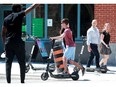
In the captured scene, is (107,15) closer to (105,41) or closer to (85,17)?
(85,17)

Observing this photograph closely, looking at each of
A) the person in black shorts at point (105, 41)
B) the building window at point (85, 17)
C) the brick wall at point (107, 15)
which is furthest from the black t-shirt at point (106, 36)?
the building window at point (85, 17)

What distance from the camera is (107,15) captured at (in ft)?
52.2

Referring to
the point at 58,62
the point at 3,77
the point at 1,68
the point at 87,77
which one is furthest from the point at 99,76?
the point at 1,68

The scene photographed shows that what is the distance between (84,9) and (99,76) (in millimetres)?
4888

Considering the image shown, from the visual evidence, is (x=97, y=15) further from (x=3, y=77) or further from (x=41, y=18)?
(x=3, y=77)

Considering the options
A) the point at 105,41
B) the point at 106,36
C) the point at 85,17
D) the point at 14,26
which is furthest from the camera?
the point at 85,17

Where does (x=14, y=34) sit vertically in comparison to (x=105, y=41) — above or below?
above

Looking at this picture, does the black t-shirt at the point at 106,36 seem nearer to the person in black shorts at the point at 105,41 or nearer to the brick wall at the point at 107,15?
the person in black shorts at the point at 105,41

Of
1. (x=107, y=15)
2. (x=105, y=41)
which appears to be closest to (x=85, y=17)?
(x=107, y=15)

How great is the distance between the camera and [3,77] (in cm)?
1212

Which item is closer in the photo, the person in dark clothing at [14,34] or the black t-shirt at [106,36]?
the person in dark clothing at [14,34]

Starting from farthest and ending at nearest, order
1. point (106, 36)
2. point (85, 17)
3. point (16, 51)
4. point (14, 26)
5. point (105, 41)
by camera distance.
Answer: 1. point (85, 17)
2. point (105, 41)
3. point (106, 36)
4. point (16, 51)
5. point (14, 26)

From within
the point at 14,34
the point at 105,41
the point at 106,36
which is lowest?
the point at 105,41

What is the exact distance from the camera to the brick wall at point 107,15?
624 inches
